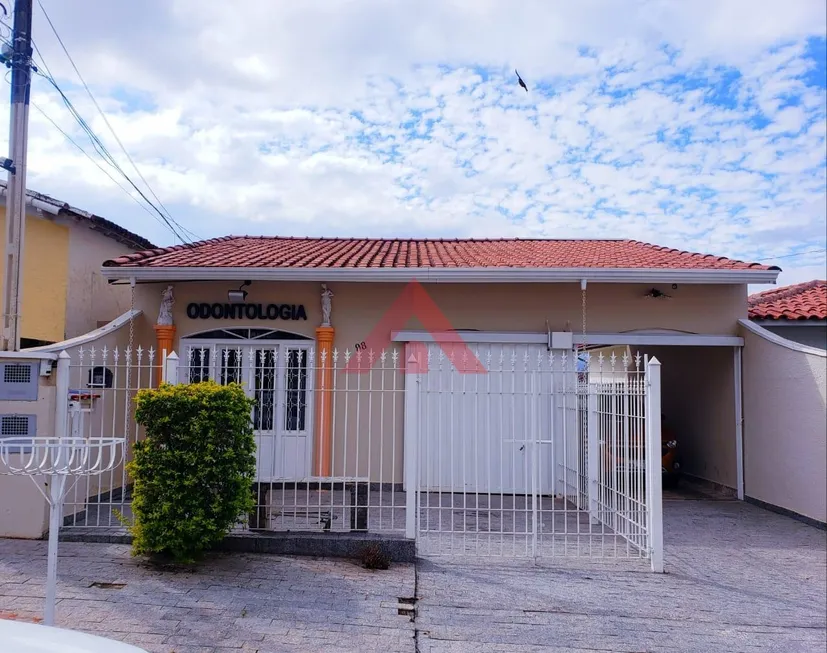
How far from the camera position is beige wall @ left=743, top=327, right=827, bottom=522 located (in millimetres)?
7367

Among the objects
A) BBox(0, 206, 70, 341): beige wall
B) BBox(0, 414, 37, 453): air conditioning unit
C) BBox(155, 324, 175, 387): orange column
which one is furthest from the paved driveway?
BBox(0, 206, 70, 341): beige wall

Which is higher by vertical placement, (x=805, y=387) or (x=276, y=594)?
(x=805, y=387)

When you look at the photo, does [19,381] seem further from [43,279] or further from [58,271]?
[58,271]

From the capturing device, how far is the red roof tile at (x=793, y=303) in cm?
983

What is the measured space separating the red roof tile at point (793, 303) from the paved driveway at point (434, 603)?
4746 millimetres

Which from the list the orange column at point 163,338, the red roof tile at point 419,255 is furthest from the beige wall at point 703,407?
the orange column at point 163,338

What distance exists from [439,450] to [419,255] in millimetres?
4491

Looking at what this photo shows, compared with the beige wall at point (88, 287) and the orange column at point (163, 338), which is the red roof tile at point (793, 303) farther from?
the beige wall at point (88, 287)

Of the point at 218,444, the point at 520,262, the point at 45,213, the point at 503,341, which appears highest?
the point at 45,213

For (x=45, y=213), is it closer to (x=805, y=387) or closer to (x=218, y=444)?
(x=218, y=444)

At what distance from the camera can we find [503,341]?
8969 mm

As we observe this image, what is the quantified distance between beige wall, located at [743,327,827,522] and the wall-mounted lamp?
7.24m

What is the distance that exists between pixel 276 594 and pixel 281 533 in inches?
42.1

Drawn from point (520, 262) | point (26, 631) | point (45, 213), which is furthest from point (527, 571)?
point (45, 213)
